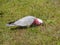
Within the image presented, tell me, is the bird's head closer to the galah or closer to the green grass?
the galah

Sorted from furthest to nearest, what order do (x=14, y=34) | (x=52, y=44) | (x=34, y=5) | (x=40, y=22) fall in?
1. (x=34, y=5)
2. (x=40, y=22)
3. (x=14, y=34)
4. (x=52, y=44)

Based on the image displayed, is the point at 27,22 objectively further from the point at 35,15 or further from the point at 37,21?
the point at 35,15

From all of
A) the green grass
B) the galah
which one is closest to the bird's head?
the galah

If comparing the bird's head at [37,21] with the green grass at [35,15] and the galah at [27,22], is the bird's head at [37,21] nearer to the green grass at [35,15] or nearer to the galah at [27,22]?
the galah at [27,22]

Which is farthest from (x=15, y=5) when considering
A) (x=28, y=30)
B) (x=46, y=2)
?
(x=28, y=30)

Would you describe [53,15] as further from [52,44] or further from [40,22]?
[52,44]

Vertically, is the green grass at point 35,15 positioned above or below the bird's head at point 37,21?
below

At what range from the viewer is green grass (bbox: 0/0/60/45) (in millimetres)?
4766

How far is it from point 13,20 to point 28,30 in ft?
2.51

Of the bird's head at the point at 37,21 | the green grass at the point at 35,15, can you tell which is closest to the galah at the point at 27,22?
the bird's head at the point at 37,21

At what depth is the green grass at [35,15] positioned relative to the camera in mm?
4766

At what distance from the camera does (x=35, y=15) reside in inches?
237

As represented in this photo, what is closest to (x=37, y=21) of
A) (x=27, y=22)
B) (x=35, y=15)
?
(x=27, y=22)

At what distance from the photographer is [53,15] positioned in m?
5.97
